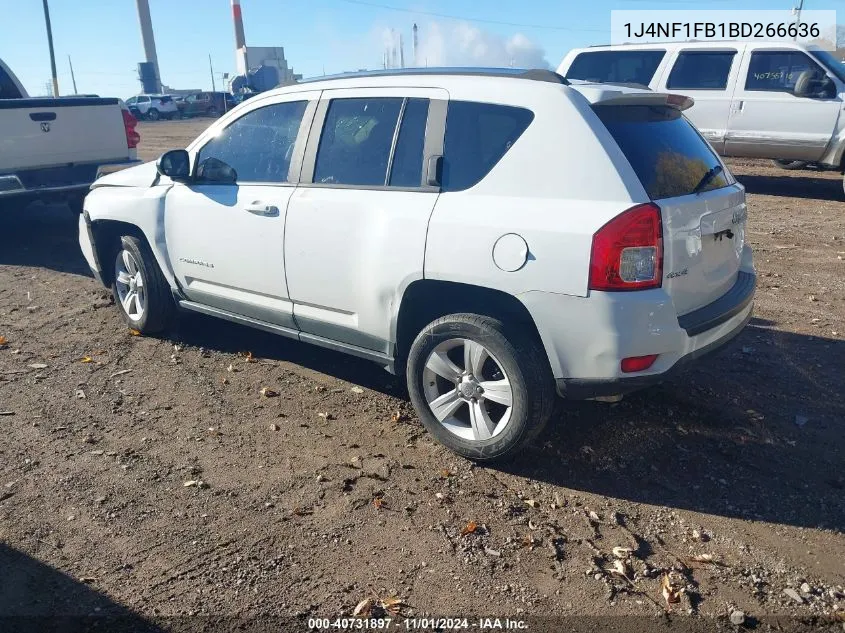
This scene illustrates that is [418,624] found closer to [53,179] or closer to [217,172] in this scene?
[217,172]

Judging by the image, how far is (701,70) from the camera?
1154 cm

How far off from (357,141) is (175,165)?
1.46 metres

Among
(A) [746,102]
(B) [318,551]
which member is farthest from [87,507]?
(A) [746,102]

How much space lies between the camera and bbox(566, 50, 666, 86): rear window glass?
38.7 feet

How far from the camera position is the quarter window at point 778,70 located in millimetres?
10719

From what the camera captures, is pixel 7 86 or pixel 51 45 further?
pixel 51 45

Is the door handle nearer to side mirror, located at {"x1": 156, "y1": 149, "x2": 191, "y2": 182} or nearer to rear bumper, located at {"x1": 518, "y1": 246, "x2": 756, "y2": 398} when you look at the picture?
side mirror, located at {"x1": 156, "y1": 149, "x2": 191, "y2": 182}

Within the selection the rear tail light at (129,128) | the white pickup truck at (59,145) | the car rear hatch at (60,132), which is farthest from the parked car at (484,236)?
the rear tail light at (129,128)

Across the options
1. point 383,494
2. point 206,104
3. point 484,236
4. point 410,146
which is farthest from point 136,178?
point 206,104

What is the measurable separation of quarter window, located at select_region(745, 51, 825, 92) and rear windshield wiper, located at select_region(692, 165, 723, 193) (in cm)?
816

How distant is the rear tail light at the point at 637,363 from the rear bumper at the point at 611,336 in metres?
0.02

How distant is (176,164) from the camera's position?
488 centimetres

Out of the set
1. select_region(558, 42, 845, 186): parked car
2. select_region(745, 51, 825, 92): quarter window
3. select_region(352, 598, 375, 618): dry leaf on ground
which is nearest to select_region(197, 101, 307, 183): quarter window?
select_region(352, 598, 375, 618): dry leaf on ground

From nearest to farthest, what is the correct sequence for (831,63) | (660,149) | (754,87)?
(660,149), (831,63), (754,87)
